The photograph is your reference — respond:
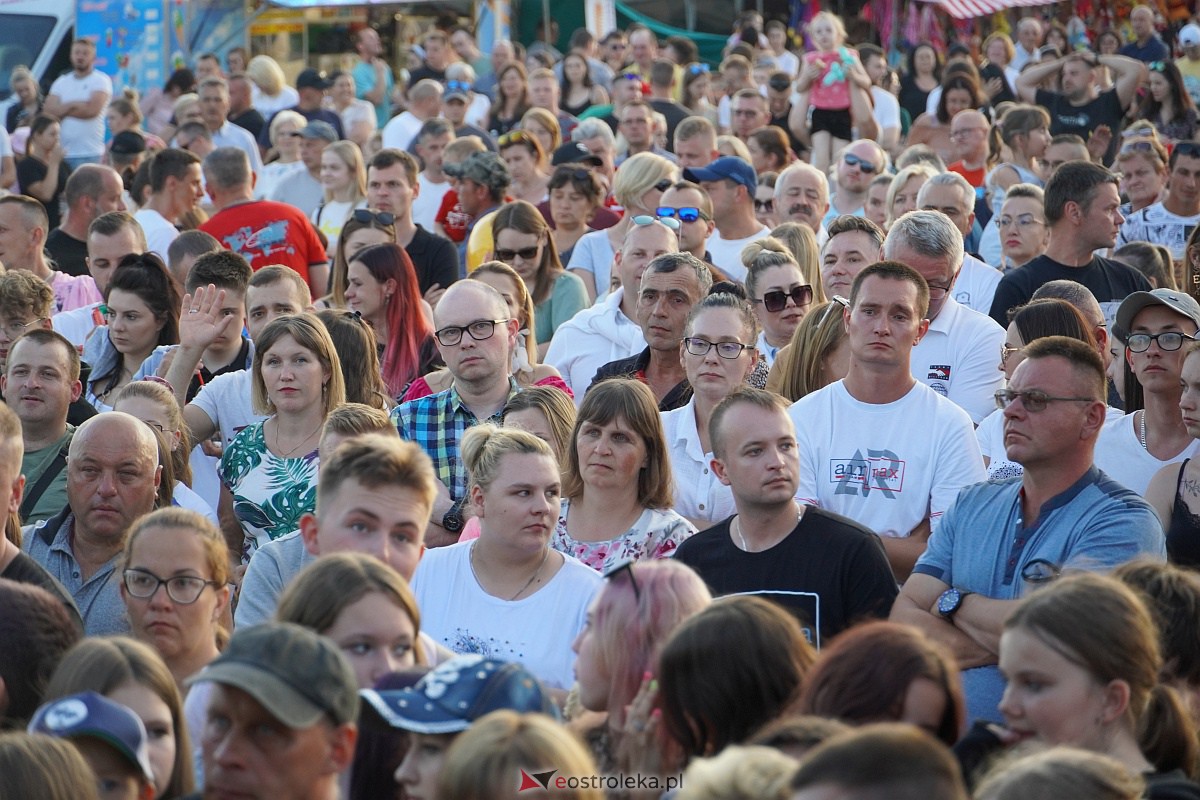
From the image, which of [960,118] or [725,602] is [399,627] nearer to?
[725,602]

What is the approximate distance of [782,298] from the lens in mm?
6605

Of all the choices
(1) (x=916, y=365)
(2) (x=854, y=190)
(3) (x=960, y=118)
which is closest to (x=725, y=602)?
(1) (x=916, y=365)

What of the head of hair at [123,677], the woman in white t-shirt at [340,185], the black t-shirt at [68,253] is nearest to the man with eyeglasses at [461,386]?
the head of hair at [123,677]

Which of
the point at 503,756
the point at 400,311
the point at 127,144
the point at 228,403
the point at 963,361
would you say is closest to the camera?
the point at 503,756

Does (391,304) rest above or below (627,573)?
above

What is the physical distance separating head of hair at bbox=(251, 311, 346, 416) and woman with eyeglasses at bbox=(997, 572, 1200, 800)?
3.19m

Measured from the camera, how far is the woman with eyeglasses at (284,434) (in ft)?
A: 17.8

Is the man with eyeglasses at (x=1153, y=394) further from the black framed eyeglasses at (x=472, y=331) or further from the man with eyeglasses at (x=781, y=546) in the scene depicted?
the black framed eyeglasses at (x=472, y=331)

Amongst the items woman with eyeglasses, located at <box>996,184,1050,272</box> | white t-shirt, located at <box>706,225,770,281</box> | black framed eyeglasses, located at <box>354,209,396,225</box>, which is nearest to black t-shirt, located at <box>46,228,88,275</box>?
black framed eyeglasses, located at <box>354,209,396,225</box>

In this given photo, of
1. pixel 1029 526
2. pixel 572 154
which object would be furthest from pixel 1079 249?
pixel 572 154

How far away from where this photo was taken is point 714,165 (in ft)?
29.6

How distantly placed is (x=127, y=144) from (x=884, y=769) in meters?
10.9

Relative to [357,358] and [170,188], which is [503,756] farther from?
[170,188]

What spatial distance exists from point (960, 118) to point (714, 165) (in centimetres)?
309
